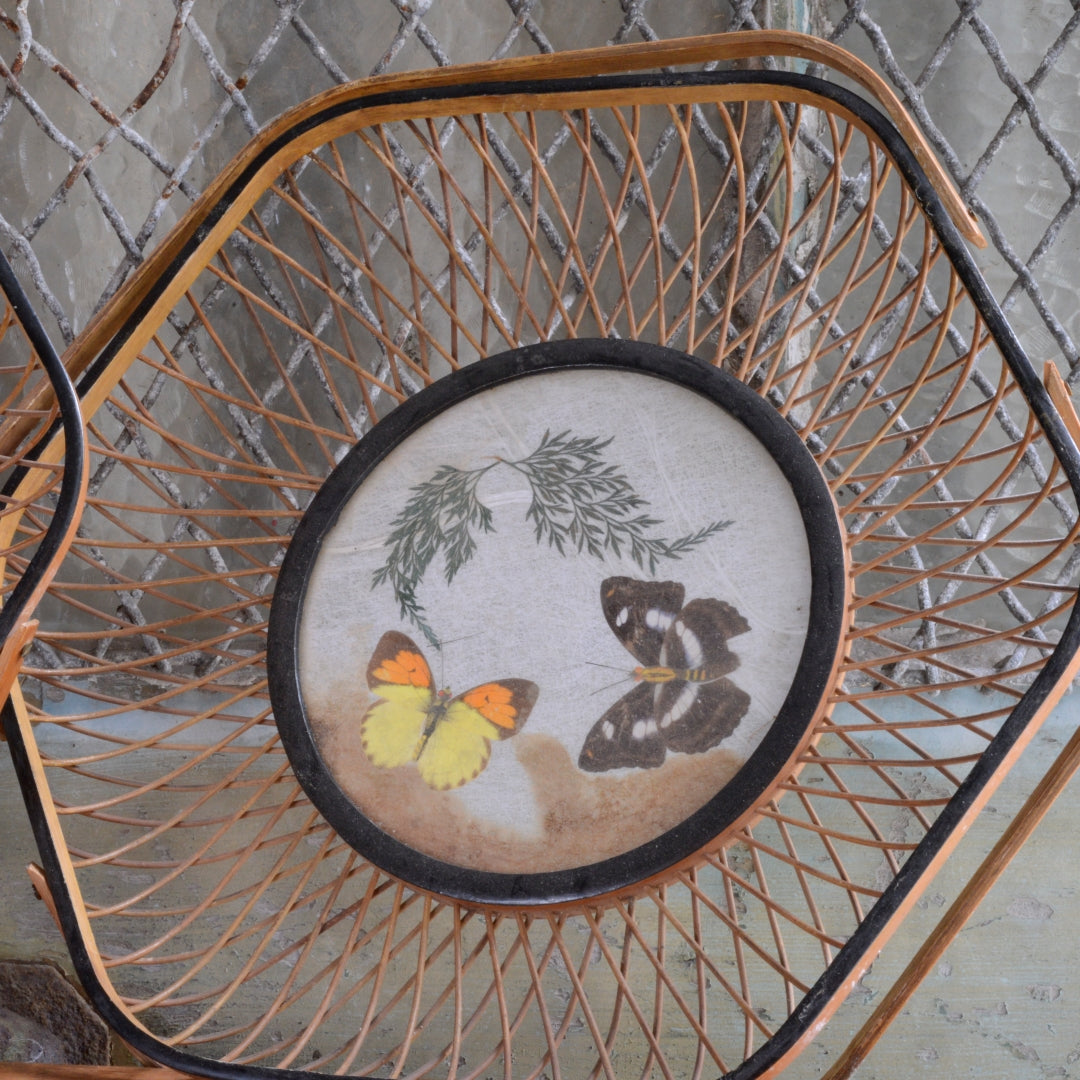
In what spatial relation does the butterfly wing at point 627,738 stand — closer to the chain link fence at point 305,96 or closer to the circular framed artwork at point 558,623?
the circular framed artwork at point 558,623

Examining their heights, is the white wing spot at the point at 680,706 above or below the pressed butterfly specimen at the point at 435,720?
above

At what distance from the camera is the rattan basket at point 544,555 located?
0.61m

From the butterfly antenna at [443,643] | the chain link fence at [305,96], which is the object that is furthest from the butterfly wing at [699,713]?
the chain link fence at [305,96]

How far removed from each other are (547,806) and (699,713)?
4.0 inches

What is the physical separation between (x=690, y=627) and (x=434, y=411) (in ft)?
0.78

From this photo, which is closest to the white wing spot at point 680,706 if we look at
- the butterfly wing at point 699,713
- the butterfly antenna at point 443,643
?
the butterfly wing at point 699,713

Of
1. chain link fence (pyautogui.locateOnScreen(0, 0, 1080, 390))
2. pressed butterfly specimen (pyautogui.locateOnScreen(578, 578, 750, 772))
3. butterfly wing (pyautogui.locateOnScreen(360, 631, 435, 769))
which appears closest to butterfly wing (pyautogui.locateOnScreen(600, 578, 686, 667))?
pressed butterfly specimen (pyautogui.locateOnScreen(578, 578, 750, 772))

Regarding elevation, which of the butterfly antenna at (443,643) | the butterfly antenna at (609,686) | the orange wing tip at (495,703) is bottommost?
the orange wing tip at (495,703)

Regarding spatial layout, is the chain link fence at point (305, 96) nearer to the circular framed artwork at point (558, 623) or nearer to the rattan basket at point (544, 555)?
the rattan basket at point (544, 555)

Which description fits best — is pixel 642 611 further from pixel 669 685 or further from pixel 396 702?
pixel 396 702

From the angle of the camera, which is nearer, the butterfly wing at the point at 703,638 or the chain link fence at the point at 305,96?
the butterfly wing at the point at 703,638

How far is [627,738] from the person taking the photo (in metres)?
0.61

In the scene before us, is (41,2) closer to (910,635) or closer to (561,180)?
(561,180)

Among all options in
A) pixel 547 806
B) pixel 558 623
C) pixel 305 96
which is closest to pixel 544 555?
pixel 558 623
